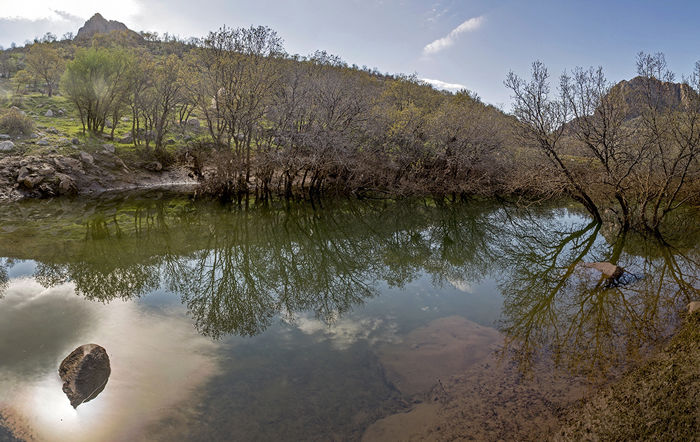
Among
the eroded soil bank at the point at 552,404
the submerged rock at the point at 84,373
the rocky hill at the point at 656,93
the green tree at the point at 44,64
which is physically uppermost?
the green tree at the point at 44,64

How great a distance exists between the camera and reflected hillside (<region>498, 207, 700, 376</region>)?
6.90 meters

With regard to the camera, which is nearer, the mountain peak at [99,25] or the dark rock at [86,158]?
the dark rock at [86,158]

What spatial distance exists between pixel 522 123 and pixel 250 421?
64.4 feet

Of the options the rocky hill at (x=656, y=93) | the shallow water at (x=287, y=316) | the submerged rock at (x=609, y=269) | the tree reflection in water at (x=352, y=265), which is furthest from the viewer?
the rocky hill at (x=656, y=93)

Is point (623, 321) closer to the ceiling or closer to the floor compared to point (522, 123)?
closer to the floor

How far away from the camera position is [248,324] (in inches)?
310

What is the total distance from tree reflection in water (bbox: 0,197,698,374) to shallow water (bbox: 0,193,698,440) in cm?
7

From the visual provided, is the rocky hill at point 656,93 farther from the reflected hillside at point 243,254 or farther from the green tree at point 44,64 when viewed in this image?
the green tree at point 44,64

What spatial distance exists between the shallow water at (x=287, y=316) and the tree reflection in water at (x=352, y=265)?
72 millimetres

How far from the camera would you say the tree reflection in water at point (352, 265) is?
794 centimetres

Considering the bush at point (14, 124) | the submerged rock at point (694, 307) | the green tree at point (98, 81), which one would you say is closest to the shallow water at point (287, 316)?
the submerged rock at point (694, 307)

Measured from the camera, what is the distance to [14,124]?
25.2 m

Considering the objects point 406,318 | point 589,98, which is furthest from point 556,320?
point 589,98

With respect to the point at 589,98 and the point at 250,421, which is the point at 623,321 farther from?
the point at 589,98
